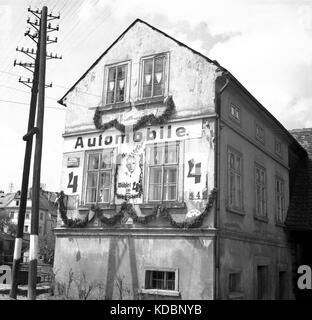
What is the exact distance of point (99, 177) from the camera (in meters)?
15.9

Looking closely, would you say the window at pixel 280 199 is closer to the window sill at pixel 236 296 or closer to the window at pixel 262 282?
→ the window at pixel 262 282

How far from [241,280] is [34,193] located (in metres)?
7.37

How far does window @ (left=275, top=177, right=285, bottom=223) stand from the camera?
1940cm

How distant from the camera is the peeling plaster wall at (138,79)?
14516 millimetres

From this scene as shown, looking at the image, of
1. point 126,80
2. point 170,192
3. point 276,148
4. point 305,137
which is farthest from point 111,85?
point 305,137

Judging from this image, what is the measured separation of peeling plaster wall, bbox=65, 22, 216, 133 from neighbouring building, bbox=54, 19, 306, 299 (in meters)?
0.04

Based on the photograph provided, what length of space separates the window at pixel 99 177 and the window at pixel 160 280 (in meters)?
3.18

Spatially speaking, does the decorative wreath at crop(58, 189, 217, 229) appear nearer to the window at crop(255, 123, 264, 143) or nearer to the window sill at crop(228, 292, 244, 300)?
the window sill at crop(228, 292, 244, 300)

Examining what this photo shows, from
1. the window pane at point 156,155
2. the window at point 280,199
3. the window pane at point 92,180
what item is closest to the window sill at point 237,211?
the window pane at point 156,155

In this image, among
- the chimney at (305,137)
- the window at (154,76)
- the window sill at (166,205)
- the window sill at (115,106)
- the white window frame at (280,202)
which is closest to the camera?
the window sill at (166,205)

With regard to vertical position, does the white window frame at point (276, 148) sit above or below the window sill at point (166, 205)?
above

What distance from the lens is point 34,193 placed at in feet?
45.8

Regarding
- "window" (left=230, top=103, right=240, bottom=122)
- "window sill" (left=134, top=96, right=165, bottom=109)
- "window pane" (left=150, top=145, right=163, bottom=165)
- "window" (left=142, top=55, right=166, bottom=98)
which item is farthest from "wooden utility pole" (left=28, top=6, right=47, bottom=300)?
"window" (left=230, top=103, right=240, bottom=122)

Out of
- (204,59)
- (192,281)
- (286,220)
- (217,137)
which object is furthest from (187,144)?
(286,220)
